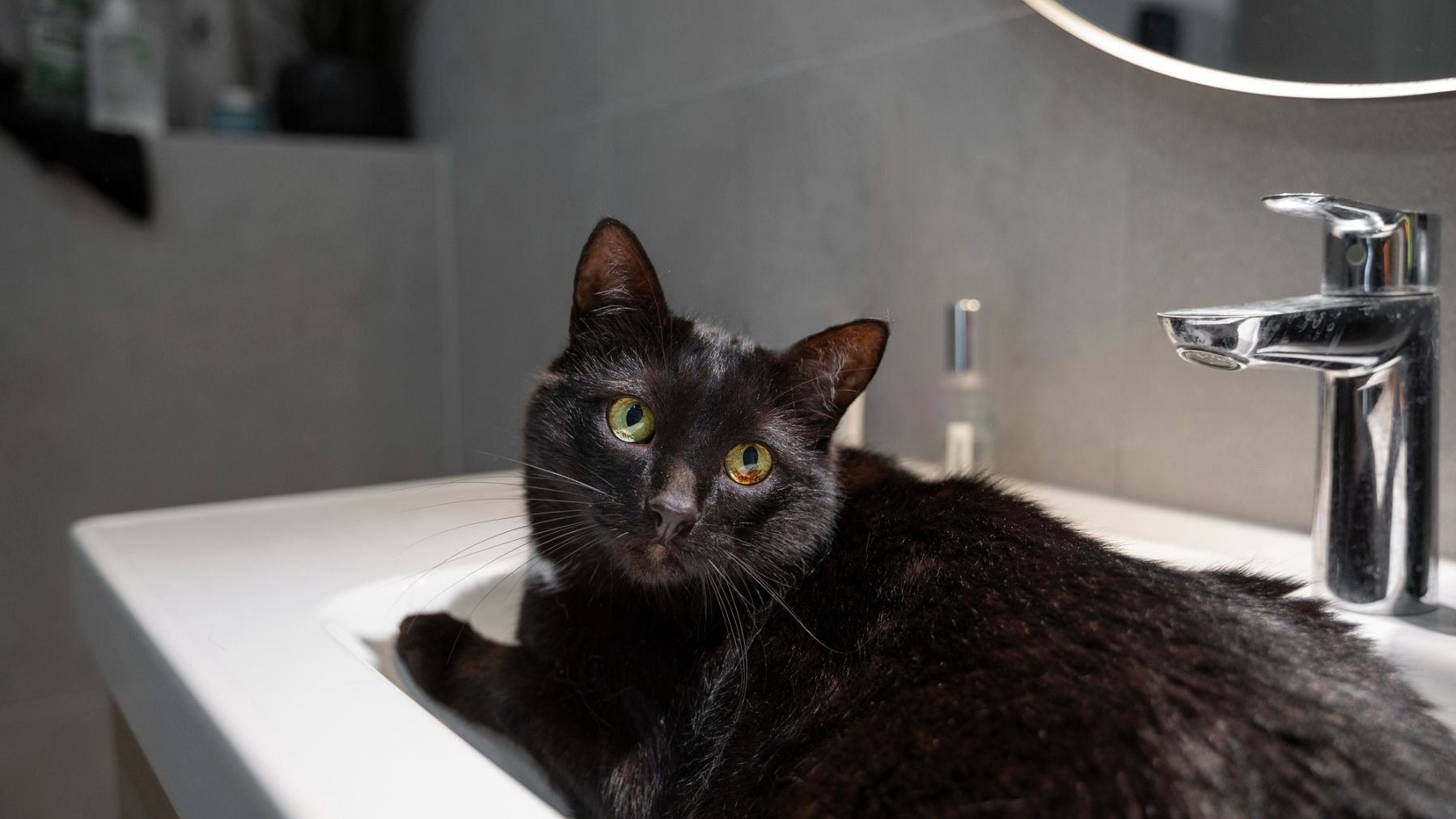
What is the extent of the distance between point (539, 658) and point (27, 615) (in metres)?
1.46

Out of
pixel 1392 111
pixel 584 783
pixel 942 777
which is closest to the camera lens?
pixel 942 777

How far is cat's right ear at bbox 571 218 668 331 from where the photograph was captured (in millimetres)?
597

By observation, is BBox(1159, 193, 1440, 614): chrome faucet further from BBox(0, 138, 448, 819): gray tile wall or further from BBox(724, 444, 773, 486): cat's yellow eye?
BBox(0, 138, 448, 819): gray tile wall

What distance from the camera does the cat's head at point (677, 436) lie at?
0.57 m

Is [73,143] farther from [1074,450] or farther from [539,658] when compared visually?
[1074,450]

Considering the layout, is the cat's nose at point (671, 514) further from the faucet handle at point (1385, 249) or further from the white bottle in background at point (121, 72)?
the white bottle in background at point (121, 72)

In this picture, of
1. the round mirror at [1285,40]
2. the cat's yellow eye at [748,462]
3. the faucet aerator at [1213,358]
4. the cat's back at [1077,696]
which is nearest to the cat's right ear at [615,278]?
the cat's yellow eye at [748,462]

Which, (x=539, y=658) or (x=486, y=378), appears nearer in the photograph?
(x=539, y=658)

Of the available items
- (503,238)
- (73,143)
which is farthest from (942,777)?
(73,143)

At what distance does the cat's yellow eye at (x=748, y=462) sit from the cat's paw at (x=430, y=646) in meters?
0.26

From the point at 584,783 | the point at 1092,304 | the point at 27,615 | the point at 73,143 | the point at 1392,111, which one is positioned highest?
the point at 73,143

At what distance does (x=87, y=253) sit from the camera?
167 cm

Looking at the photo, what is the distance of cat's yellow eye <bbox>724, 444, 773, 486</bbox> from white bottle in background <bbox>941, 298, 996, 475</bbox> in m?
0.35

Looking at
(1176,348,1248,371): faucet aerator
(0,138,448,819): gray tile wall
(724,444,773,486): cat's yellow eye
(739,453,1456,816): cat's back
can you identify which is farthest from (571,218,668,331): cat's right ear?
(0,138,448,819): gray tile wall
